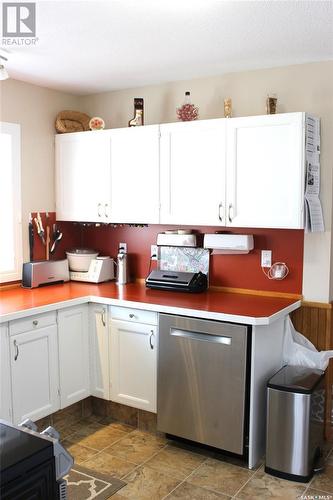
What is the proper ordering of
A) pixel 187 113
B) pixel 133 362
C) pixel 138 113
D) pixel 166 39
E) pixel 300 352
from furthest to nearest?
pixel 138 113
pixel 187 113
pixel 133 362
pixel 300 352
pixel 166 39

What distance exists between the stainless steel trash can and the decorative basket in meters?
2.48

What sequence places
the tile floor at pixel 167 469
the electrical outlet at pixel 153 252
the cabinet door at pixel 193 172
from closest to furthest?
the tile floor at pixel 167 469, the cabinet door at pixel 193 172, the electrical outlet at pixel 153 252

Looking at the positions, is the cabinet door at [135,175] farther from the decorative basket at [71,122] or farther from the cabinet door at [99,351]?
the cabinet door at [99,351]

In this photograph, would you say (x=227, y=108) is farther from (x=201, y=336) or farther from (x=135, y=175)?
(x=201, y=336)

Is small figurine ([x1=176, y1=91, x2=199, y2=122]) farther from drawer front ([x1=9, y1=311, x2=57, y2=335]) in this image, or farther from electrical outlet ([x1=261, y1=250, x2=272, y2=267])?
drawer front ([x1=9, y1=311, x2=57, y2=335])

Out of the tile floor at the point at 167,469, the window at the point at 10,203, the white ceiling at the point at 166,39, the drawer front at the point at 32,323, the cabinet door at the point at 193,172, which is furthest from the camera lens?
the window at the point at 10,203

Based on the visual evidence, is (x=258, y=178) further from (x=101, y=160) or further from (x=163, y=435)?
(x=163, y=435)

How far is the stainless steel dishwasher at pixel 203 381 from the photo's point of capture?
2854mm

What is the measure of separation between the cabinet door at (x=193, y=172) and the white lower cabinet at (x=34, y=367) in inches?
44.0

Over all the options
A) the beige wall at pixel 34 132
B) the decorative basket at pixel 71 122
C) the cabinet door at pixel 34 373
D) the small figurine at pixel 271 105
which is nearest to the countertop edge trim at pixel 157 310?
the cabinet door at pixel 34 373

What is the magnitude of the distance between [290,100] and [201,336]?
164 centimetres

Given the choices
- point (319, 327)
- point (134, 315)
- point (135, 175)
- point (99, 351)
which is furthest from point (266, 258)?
point (99, 351)

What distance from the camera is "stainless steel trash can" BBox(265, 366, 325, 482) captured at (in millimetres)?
2762

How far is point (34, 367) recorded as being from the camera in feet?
10.2
